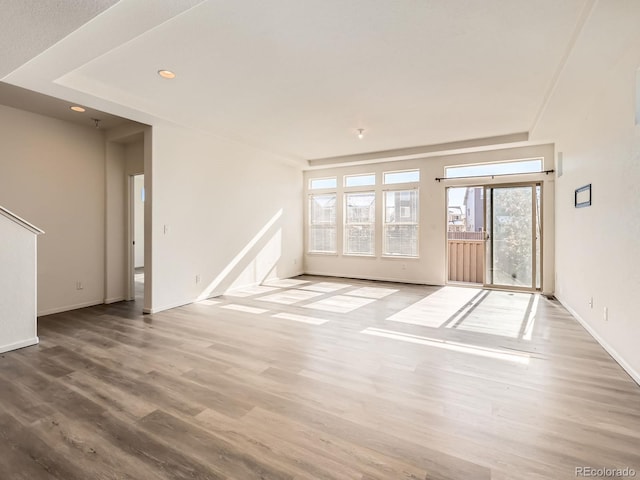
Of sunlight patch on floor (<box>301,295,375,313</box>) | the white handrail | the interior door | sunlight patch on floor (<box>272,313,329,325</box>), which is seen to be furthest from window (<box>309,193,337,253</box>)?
the white handrail

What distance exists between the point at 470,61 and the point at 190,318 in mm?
4310

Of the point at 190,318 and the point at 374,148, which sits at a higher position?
the point at 374,148

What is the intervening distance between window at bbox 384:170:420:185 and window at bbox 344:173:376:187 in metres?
0.31

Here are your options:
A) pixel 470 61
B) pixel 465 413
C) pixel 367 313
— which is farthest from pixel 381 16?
pixel 367 313

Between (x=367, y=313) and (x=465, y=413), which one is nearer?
(x=465, y=413)

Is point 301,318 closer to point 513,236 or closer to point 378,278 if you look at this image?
point 378,278

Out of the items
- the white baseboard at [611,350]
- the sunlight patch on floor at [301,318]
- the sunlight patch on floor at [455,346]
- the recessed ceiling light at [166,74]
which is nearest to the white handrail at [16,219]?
the recessed ceiling light at [166,74]

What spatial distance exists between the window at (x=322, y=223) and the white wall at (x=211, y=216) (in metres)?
0.70

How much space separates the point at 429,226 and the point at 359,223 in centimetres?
161

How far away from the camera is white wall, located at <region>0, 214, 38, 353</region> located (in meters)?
3.15

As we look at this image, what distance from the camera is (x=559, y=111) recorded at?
13.2 feet

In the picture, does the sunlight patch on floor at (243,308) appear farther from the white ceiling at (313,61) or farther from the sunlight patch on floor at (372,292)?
the white ceiling at (313,61)

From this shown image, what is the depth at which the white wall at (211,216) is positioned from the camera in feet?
15.3

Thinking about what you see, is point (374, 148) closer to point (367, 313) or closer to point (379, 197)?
point (379, 197)
